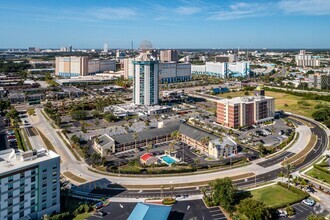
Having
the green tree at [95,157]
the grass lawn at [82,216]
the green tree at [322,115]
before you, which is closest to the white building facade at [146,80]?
the green tree at [95,157]

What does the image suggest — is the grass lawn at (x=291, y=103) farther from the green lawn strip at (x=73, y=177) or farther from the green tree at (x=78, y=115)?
the green lawn strip at (x=73, y=177)

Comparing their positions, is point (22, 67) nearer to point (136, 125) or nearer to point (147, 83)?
point (147, 83)

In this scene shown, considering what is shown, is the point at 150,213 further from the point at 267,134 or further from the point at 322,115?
the point at 322,115

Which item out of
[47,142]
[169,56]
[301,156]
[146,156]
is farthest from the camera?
[169,56]

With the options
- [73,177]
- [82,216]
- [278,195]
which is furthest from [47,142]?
[278,195]

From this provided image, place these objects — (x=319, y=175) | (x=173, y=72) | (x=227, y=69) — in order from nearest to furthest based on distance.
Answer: (x=319, y=175) → (x=173, y=72) → (x=227, y=69)

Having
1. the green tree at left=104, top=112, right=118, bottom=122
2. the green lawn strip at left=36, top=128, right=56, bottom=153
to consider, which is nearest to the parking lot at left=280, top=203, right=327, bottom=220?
the green lawn strip at left=36, top=128, right=56, bottom=153

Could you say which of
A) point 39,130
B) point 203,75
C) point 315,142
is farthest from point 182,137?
point 203,75

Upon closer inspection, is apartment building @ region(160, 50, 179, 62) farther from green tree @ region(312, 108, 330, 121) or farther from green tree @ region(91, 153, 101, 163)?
green tree @ region(91, 153, 101, 163)
